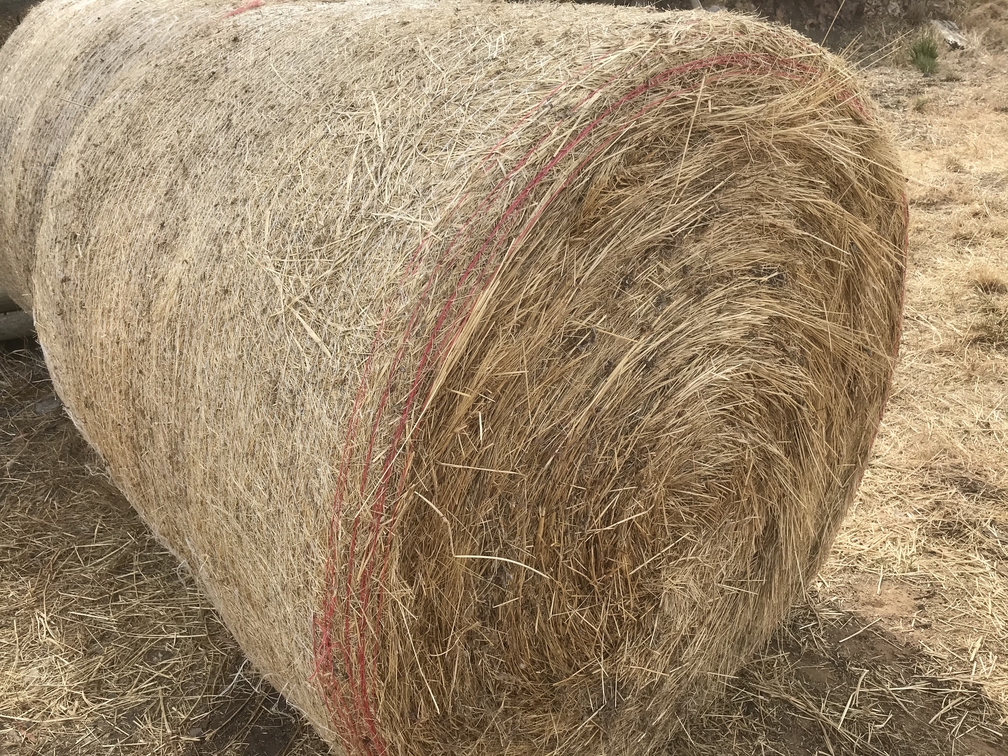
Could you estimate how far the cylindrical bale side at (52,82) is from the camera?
3.07 m

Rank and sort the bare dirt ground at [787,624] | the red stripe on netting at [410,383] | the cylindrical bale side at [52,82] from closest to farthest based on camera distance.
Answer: the red stripe on netting at [410,383], the bare dirt ground at [787,624], the cylindrical bale side at [52,82]

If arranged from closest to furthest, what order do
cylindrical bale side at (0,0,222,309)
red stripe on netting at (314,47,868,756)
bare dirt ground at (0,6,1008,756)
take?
red stripe on netting at (314,47,868,756), bare dirt ground at (0,6,1008,756), cylindrical bale side at (0,0,222,309)

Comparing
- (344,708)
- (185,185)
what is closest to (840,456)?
(344,708)

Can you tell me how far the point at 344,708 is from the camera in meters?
1.72

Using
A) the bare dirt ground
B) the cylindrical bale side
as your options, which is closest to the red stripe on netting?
the bare dirt ground

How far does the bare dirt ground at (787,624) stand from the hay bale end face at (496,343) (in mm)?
449

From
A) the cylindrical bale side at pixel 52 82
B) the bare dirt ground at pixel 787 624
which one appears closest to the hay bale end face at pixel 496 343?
the bare dirt ground at pixel 787 624

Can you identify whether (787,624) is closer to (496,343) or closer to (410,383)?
(496,343)

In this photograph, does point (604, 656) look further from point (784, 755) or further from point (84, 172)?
point (84, 172)

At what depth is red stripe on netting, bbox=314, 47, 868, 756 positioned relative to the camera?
149 cm

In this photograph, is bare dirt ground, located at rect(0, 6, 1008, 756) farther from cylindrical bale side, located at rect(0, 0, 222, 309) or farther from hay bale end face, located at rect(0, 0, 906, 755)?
cylindrical bale side, located at rect(0, 0, 222, 309)

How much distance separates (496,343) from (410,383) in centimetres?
19

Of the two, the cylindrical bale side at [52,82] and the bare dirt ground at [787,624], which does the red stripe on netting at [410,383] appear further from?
the cylindrical bale side at [52,82]

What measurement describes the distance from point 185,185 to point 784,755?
2424mm
